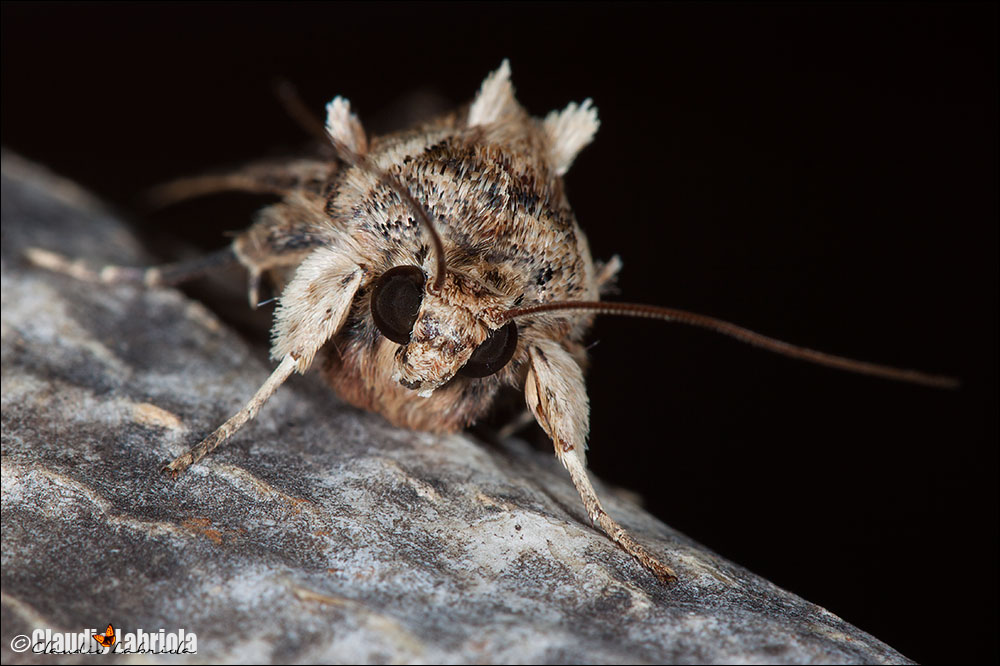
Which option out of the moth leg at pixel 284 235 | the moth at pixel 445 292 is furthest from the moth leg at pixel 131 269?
the moth at pixel 445 292

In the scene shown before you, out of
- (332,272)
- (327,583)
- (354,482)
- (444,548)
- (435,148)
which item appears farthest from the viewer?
(435,148)

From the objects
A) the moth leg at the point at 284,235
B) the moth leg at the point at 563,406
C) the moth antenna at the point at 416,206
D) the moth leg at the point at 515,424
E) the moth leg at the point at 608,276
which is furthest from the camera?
the moth leg at the point at 515,424

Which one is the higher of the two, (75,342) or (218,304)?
(218,304)

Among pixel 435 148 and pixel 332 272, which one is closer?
pixel 332 272

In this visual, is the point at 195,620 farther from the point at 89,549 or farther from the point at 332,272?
the point at 332,272

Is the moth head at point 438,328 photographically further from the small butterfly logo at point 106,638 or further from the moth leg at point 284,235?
the small butterfly logo at point 106,638

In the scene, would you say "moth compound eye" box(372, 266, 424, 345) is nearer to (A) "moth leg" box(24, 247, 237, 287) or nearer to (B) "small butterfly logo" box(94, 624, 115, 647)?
(B) "small butterfly logo" box(94, 624, 115, 647)

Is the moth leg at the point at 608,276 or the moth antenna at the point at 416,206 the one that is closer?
the moth antenna at the point at 416,206

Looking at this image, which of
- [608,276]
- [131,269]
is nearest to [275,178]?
[131,269]

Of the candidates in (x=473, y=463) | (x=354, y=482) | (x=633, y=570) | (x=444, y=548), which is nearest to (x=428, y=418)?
(x=473, y=463)
